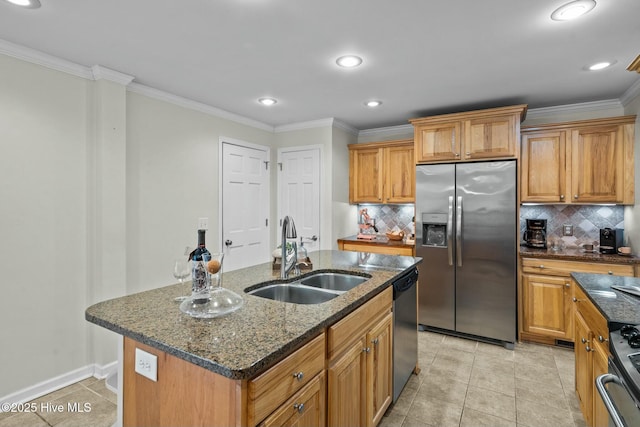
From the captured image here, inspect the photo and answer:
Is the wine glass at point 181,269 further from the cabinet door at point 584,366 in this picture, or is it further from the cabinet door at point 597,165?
the cabinet door at point 597,165

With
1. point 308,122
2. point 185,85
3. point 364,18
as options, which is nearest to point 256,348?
point 364,18

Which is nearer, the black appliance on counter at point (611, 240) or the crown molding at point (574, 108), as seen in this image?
the black appliance on counter at point (611, 240)

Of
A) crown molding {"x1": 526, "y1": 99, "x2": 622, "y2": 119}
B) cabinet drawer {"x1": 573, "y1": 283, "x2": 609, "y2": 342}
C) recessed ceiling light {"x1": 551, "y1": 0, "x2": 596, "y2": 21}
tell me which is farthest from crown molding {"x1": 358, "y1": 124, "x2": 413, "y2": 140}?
cabinet drawer {"x1": 573, "y1": 283, "x2": 609, "y2": 342}

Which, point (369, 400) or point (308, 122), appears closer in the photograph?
point (369, 400)

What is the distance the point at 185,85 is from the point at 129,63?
52cm

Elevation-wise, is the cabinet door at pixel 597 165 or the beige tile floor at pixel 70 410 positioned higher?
the cabinet door at pixel 597 165

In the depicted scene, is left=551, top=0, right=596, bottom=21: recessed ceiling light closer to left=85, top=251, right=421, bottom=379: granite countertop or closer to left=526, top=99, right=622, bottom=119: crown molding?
left=85, top=251, right=421, bottom=379: granite countertop

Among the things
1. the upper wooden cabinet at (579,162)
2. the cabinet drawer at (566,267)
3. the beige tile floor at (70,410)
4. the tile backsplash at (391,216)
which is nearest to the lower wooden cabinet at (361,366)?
the beige tile floor at (70,410)

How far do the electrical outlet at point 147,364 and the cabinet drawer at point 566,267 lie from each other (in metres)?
3.19

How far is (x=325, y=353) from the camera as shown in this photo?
→ 1.40 meters

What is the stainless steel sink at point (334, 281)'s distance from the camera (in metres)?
2.21

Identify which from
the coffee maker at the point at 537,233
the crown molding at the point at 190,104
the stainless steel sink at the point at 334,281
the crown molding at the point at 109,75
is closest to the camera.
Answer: the stainless steel sink at the point at 334,281

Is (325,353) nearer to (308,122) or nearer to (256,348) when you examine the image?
(256,348)

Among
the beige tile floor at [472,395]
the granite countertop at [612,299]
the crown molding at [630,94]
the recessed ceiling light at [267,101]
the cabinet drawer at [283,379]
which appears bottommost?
the beige tile floor at [472,395]
